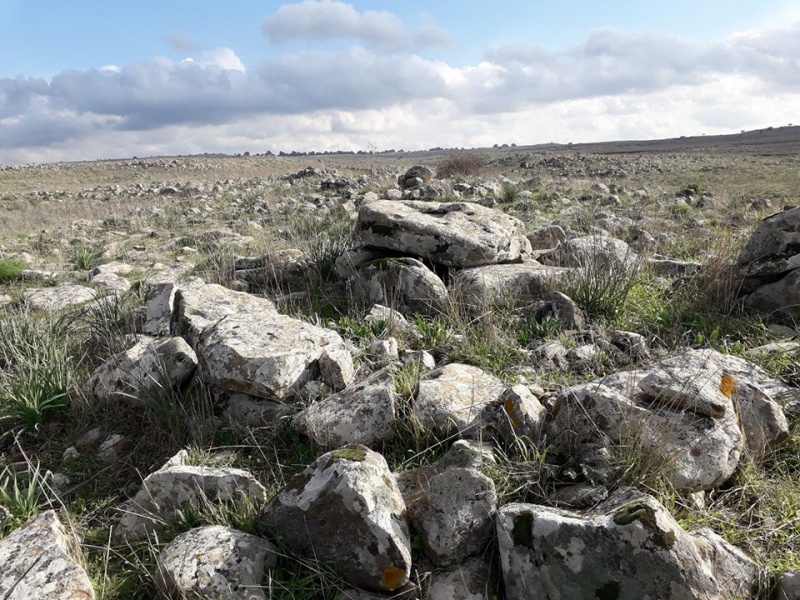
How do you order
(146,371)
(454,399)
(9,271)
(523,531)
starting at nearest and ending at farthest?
(523,531) < (454,399) < (146,371) < (9,271)

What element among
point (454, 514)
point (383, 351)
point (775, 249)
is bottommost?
point (454, 514)

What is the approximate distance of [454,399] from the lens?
10.9 ft

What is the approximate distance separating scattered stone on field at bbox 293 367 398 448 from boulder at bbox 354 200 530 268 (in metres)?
2.54

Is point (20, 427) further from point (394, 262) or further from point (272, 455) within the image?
point (394, 262)

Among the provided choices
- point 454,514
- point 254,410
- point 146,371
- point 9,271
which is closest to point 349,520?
point 454,514

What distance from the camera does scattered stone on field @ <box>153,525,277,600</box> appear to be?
2367 mm

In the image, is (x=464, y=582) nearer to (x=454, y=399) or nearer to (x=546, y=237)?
(x=454, y=399)

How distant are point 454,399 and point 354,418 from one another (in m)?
0.62

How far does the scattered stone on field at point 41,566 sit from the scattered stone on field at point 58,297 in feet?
13.6

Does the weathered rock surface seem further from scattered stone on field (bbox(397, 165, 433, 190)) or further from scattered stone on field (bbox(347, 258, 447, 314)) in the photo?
scattered stone on field (bbox(397, 165, 433, 190))

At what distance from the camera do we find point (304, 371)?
3.71 m

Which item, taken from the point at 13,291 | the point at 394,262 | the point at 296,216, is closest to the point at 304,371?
the point at 394,262

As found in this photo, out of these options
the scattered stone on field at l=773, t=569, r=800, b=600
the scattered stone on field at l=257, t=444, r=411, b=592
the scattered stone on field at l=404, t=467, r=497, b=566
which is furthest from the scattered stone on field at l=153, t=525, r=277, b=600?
the scattered stone on field at l=773, t=569, r=800, b=600

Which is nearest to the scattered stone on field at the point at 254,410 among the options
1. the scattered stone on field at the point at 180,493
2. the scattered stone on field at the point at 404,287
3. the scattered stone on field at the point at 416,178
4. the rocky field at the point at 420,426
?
the rocky field at the point at 420,426
